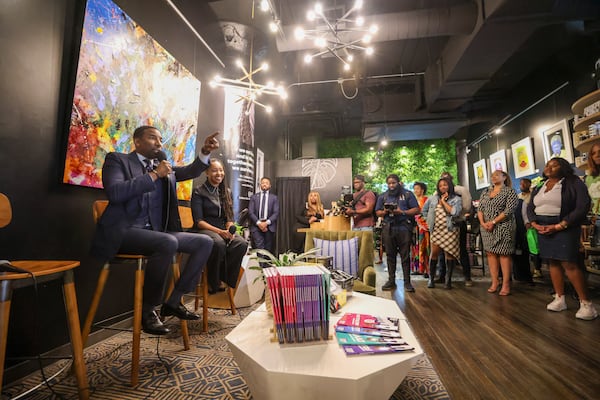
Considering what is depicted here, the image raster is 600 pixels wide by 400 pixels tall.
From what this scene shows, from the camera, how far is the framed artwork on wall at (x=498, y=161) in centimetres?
673

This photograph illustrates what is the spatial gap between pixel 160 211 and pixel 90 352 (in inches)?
44.5

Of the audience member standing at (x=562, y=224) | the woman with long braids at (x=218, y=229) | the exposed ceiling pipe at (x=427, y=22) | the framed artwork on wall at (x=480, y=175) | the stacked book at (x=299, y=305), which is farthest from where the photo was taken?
the framed artwork on wall at (x=480, y=175)

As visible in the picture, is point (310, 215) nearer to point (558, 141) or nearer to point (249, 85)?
point (249, 85)

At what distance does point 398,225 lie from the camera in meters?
3.80

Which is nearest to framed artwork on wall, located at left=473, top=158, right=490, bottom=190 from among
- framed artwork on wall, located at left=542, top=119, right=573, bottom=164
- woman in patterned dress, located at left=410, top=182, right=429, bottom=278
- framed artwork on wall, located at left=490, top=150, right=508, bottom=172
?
framed artwork on wall, located at left=490, top=150, right=508, bottom=172

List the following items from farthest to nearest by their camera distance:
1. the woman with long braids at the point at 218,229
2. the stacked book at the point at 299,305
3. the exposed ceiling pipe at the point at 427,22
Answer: the exposed ceiling pipe at the point at 427,22 < the woman with long braids at the point at 218,229 < the stacked book at the point at 299,305

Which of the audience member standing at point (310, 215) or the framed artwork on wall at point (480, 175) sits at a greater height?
the framed artwork on wall at point (480, 175)

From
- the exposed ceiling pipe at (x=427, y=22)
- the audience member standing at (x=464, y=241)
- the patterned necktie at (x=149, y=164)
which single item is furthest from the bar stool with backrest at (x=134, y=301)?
the exposed ceiling pipe at (x=427, y=22)

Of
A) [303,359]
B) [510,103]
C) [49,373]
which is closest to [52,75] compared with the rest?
[49,373]

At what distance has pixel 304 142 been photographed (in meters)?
10.4

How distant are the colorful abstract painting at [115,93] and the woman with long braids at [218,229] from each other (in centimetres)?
61

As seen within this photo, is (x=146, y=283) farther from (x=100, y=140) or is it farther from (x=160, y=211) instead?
(x=100, y=140)

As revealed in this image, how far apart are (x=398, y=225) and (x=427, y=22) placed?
3615 mm

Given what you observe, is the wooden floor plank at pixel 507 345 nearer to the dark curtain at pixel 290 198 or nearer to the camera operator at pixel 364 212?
the camera operator at pixel 364 212
